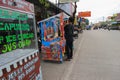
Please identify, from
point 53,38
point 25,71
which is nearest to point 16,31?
point 25,71

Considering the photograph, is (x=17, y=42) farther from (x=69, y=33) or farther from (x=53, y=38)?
(x=53, y=38)

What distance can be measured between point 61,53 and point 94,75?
5.94ft

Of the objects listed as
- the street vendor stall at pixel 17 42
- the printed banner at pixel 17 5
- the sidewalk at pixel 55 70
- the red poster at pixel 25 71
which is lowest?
the sidewalk at pixel 55 70

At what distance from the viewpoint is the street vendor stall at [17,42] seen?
2.65 metres

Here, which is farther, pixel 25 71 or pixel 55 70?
pixel 55 70

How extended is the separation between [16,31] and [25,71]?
30.0 inches

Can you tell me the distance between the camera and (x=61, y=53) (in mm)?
6477

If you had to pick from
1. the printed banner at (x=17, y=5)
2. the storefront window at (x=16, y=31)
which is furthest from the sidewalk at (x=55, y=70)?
the printed banner at (x=17, y=5)

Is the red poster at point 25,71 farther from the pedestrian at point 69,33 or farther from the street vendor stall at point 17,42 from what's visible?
the pedestrian at point 69,33

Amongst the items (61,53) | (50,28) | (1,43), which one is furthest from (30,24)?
(50,28)

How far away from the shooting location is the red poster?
2.55m

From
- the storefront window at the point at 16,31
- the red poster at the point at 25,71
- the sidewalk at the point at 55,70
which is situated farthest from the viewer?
the sidewalk at the point at 55,70

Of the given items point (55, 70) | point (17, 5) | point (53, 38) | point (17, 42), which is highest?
point (17, 5)

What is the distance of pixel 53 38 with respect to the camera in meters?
7.21
